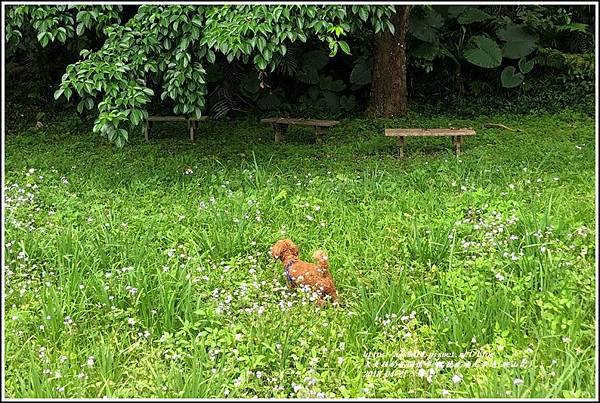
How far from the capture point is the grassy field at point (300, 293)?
2.84m

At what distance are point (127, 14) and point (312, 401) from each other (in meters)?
5.52

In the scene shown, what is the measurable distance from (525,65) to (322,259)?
273 inches

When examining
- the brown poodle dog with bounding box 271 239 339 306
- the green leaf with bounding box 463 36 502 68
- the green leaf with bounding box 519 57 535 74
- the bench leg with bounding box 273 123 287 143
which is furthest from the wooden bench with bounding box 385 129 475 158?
the green leaf with bounding box 519 57 535 74

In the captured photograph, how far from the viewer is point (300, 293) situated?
344 centimetres

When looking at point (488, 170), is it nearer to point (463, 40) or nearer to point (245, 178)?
point (245, 178)

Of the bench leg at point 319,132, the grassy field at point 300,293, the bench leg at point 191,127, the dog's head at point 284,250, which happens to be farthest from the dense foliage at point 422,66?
the dog's head at point 284,250

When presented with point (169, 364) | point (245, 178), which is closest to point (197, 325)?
point (169, 364)

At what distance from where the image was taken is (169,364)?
3.03m

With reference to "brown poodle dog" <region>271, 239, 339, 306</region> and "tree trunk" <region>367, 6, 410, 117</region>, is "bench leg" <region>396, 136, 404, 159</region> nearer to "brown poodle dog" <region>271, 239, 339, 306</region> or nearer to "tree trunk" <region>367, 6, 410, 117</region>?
"tree trunk" <region>367, 6, 410, 117</region>

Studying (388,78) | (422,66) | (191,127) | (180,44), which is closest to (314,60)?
(388,78)

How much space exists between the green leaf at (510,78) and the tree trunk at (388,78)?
162 centimetres

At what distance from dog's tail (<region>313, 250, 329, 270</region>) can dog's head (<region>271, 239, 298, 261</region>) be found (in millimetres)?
147

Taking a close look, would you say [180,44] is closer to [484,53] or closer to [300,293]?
[300,293]

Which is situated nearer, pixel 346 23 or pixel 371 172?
pixel 346 23
